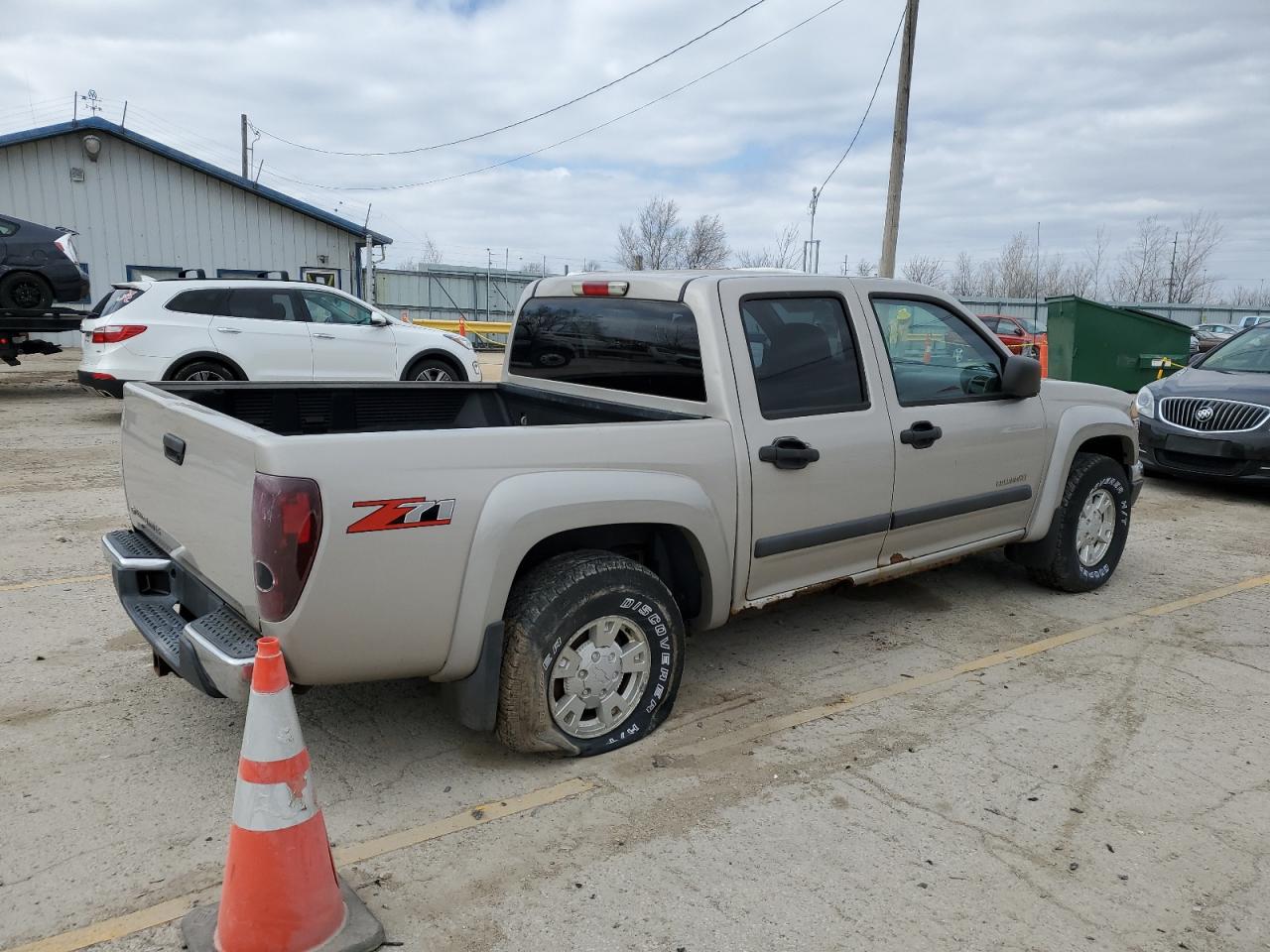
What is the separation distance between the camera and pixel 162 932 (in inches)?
99.3

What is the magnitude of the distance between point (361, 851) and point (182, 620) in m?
1.09

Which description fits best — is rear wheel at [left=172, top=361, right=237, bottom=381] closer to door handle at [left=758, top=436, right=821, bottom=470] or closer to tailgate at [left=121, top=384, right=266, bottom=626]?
tailgate at [left=121, top=384, right=266, bottom=626]

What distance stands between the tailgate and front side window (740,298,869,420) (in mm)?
1990

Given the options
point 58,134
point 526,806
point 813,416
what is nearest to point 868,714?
point 813,416

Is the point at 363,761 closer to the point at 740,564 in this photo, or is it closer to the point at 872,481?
the point at 740,564

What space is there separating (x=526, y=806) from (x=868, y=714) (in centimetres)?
155

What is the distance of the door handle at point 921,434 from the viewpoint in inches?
171

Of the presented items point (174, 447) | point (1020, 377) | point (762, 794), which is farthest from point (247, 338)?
point (762, 794)

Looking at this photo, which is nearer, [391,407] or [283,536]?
[283,536]

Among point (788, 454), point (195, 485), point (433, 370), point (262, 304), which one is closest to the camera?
point (195, 485)

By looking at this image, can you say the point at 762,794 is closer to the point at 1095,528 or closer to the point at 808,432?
the point at 808,432

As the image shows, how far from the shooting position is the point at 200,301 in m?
11.0

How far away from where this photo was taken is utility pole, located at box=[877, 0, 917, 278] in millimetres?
16969

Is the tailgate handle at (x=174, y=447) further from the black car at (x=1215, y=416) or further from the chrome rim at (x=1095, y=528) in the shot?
the black car at (x=1215, y=416)
